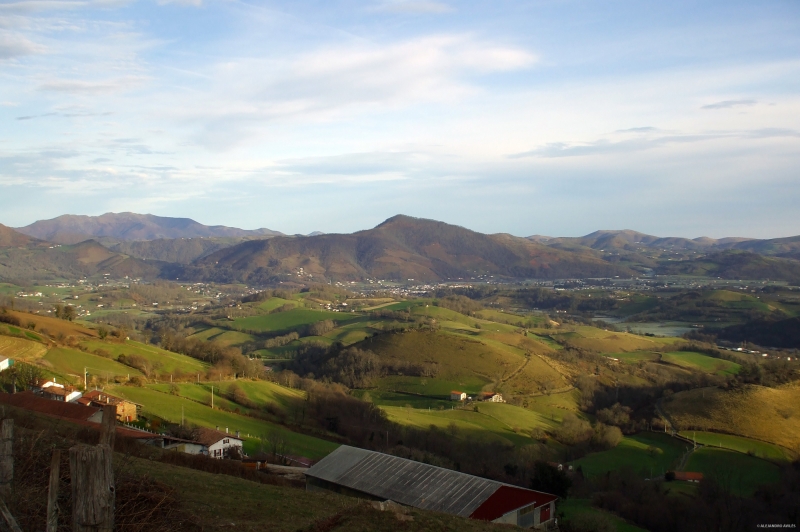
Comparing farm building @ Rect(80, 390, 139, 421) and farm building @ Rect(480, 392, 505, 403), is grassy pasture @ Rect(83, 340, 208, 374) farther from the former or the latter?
farm building @ Rect(480, 392, 505, 403)

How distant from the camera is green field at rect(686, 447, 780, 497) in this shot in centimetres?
3959

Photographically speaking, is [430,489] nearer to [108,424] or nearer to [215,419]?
[108,424]

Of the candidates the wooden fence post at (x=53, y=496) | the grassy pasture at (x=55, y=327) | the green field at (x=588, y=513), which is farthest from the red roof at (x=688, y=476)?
the grassy pasture at (x=55, y=327)

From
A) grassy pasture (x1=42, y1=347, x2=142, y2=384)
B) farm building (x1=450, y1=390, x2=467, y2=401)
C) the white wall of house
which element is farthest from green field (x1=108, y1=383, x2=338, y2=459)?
A: farm building (x1=450, y1=390, x2=467, y2=401)

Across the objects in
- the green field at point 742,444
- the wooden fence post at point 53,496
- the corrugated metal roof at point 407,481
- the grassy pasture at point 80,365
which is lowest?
the green field at point 742,444

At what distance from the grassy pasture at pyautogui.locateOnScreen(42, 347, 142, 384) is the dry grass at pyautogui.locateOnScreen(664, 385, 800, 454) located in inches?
1988

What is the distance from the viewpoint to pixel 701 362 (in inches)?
3268

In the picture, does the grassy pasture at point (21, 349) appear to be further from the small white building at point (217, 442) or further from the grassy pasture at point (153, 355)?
the small white building at point (217, 442)

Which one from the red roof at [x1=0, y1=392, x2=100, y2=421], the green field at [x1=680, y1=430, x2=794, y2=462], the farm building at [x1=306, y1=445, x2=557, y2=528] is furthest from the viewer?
the green field at [x1=680, y1=430, x2=794, y2=462]

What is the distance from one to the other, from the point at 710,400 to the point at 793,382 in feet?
32.5

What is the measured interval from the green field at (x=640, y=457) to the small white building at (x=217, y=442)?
2409 centimetres

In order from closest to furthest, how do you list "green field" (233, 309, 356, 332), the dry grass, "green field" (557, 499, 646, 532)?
"green field" (557, 499, 646, 532) < the dry grass < "green field" (233, 309, 356, 332)

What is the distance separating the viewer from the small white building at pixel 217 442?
3431 cm

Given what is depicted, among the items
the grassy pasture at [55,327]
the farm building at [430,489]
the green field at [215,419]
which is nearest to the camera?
the farm building at [430,489]
